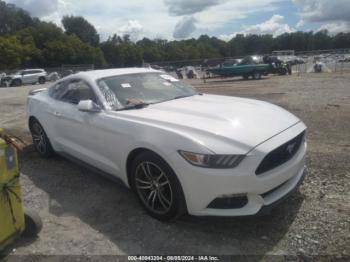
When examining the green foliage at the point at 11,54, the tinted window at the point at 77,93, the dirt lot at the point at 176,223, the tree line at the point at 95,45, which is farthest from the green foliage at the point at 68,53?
the dirt lot at the point at 176,223

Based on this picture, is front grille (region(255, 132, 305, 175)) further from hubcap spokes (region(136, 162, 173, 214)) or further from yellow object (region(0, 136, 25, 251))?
yellow object (region(0, 136, 25, 251))

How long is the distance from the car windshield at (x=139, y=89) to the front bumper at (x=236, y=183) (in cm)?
141

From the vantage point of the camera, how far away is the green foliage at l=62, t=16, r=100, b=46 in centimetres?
10306

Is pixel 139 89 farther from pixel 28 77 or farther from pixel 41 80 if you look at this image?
pixel 41 80

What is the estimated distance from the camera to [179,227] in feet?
11.8

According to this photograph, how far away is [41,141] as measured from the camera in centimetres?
595

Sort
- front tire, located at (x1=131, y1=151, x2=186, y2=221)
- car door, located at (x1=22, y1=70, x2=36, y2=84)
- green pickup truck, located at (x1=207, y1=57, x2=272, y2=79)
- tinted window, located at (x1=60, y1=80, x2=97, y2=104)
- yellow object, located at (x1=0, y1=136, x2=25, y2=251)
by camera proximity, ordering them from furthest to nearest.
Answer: car door, located at (x1=22, y1=70, x2=36, y2=84) < green pickup truck, located at (x1=207, y1=57, x2=272, y2=79) < tinted window, located at (x1=60, y1=80, x2=97, y2=104) < front tire, located at (x1=131, y1=151, x2=186, y2=221) < yellow object, located at (x1=0, y1=136, x2=25, y2=251)

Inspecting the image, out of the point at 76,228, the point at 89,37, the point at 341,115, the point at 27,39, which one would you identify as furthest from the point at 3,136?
the point at 89,37

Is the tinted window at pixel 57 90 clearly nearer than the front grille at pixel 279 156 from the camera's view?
No

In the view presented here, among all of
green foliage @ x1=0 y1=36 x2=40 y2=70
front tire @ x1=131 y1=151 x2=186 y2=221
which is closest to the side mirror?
front tire @ x1=131 y1=151 x2=186 y2=221

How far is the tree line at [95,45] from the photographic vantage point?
65.3 meters

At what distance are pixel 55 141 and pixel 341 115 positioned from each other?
640 cm

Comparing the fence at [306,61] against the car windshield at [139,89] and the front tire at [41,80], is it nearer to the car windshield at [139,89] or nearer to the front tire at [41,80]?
the front tire at [41,80]

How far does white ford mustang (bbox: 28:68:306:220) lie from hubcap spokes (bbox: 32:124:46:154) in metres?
0.91
